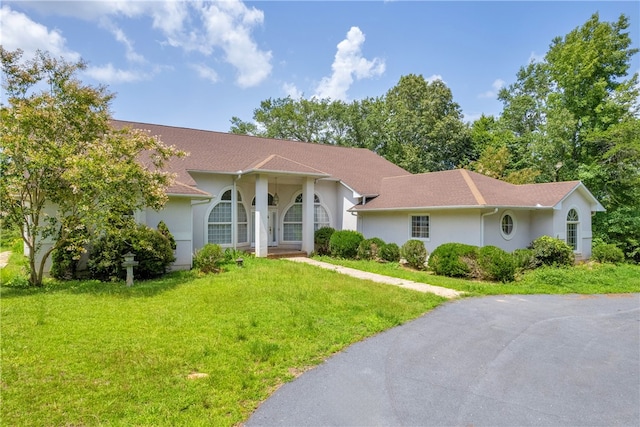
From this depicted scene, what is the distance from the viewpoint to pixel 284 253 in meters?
16.1

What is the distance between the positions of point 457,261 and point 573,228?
28.1 feet

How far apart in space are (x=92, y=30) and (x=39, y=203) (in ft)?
19.8

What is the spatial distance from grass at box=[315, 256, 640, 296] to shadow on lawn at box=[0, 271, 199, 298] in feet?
23.4

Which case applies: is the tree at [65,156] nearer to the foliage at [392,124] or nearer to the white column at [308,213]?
the white column at [308,213]


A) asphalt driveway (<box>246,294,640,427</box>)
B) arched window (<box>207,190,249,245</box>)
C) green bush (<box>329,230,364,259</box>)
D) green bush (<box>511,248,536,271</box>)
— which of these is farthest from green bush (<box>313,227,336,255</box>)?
asphalt driveway (<box>246,294,640,427</box>)

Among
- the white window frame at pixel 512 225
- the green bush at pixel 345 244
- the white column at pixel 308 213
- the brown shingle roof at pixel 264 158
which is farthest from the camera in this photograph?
the white column at pixel 308 213

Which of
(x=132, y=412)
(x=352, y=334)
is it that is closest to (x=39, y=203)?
(x=132, y=412)

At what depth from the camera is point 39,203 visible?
9.42 meters

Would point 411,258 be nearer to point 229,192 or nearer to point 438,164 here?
point 229,192

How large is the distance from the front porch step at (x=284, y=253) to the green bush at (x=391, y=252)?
3.70m

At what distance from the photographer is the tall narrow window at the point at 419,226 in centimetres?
1561

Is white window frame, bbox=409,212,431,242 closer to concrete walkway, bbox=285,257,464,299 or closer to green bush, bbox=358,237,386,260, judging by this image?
green bush, bbox=358,237,386,260

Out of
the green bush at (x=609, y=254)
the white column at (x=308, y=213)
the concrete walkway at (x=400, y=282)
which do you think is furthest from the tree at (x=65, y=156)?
the green bush at (x=609, y=254)

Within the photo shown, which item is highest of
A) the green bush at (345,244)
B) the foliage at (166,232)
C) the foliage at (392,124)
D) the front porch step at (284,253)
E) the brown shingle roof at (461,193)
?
the foliage at (392,124)
